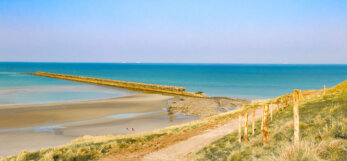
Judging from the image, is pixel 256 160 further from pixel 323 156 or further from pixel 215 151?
pixel 215 151

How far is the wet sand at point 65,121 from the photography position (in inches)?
669

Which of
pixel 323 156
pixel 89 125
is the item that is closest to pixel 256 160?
pixel 323 156

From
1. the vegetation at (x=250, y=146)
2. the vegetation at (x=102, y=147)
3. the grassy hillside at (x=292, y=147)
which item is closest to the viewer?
the grassy hillside at (x=292, y=147)

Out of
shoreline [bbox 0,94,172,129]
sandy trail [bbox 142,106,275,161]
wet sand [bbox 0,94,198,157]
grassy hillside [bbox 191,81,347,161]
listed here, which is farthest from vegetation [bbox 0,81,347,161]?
shoreline [bbox 0,94,172,129]

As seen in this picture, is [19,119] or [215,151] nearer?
[215,151]

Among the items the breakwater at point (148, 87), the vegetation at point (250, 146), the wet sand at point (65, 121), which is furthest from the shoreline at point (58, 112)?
the breakwater at point (148, 87)

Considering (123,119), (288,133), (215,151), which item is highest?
(288,133)

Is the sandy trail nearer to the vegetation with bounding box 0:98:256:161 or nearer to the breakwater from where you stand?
the vegetation with bounding box 0:98:256:161

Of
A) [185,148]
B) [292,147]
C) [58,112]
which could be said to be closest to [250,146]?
[292,147]

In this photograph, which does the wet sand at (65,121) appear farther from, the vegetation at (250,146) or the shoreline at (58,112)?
the vegetation at (250,146)

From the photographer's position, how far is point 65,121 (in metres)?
23.5

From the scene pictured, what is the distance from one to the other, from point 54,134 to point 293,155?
16730 millimetres

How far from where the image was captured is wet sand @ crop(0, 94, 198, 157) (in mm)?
16984

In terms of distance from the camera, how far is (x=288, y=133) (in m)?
10.7
